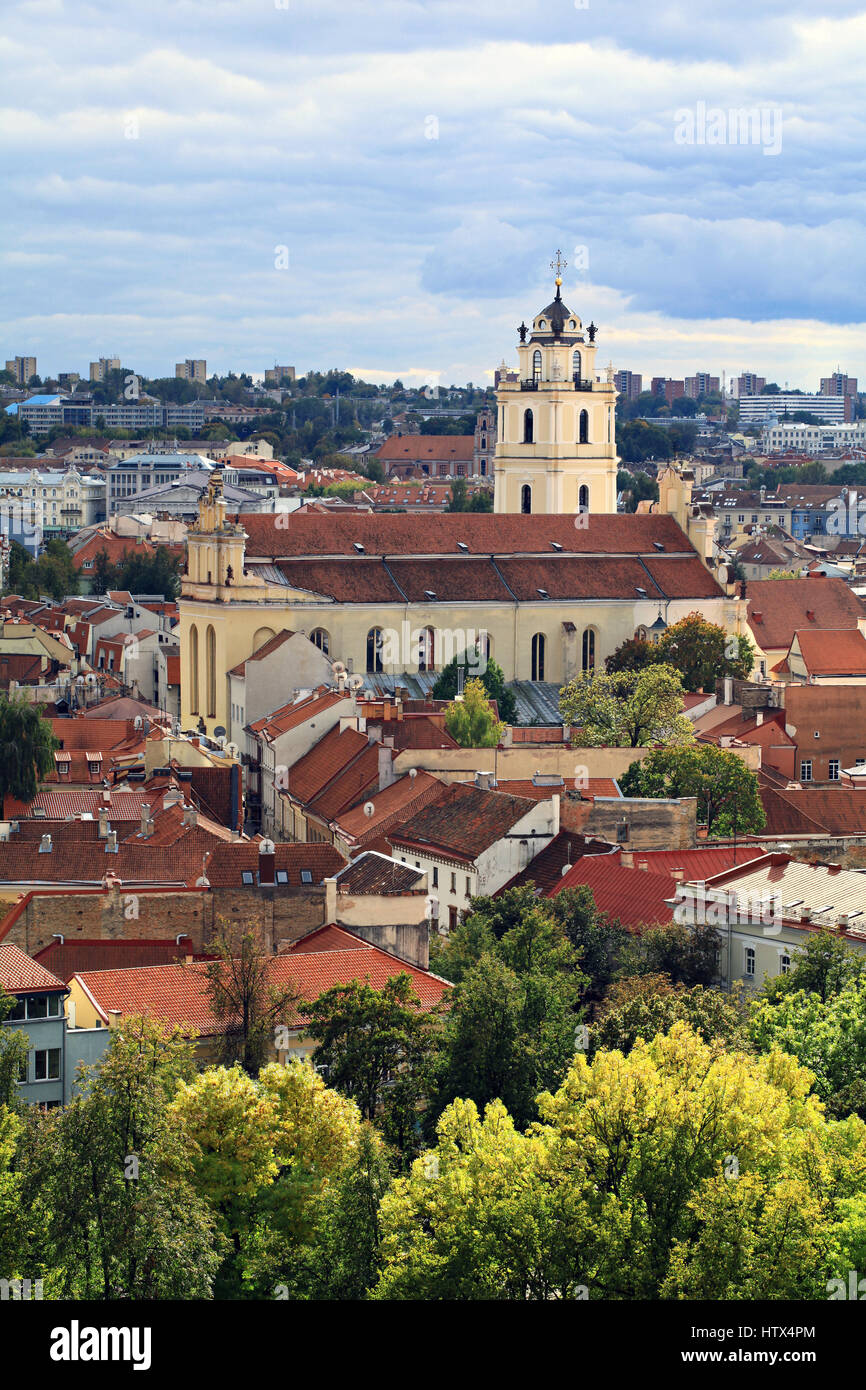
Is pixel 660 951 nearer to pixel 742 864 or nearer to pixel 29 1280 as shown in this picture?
pixel 742 864

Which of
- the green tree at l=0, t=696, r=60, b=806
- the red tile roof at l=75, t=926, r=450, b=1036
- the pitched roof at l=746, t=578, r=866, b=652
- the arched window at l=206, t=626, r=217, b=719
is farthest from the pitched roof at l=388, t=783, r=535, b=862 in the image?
the pitched roof at l=746, t=578, r=866, b=652

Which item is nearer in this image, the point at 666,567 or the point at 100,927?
the point at 100,927

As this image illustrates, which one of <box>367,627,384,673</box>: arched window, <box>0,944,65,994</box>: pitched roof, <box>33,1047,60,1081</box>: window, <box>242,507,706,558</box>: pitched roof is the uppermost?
<box>242,507,706,558</box>: pitched roof

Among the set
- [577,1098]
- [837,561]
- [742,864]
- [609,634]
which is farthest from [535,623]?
[837,561]

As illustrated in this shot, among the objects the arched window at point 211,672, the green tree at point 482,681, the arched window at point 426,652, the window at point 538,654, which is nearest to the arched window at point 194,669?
the arched window at point 211,672

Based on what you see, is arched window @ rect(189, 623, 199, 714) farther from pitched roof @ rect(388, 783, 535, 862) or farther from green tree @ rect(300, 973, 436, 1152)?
green tree @ rect(300, 973, 436, 1152)

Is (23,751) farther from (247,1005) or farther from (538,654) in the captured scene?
(247,1005)

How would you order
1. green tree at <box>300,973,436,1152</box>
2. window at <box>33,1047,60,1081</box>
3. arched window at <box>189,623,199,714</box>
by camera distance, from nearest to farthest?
green tree at <box>300,973,436,1152</box>
window at <box>33,1047,60,1081</box>
arched window at <box>189,623,199,714</box>
